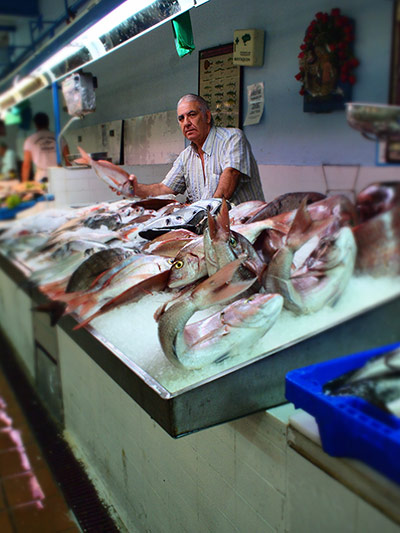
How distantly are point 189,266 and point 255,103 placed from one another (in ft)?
1.76

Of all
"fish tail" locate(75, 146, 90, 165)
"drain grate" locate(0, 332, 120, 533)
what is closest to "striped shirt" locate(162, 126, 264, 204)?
"fish tail" locate(75, 146, 90, 165)

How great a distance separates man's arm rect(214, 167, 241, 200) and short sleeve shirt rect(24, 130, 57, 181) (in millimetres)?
1291

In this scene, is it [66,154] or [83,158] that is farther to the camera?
[66,154]

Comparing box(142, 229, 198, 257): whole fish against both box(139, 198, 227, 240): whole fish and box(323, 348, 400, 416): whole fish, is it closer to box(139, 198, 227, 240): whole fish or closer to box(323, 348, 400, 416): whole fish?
box(139, 198, 227, 240): whole fish

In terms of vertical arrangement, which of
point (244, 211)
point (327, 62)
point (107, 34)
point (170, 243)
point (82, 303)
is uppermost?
point (107, 34)

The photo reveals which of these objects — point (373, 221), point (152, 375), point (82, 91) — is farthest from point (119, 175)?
point (373, 221)

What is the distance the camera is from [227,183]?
1.64 meters

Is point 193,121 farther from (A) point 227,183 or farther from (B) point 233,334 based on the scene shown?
(B) point 233,334

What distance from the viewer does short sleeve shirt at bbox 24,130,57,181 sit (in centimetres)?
264

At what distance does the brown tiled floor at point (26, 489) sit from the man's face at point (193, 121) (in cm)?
201

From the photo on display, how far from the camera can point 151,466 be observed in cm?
A: 205

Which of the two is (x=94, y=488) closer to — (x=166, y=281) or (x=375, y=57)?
(x=166, y=281)

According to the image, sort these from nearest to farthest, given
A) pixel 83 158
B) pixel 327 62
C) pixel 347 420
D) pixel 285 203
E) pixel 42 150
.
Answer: pixel 347 420 → pixel 327 62 → pixel 285 203 → pixel 83 158 → pixel 42 150

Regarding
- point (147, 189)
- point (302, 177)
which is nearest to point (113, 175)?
point (147, 189)
